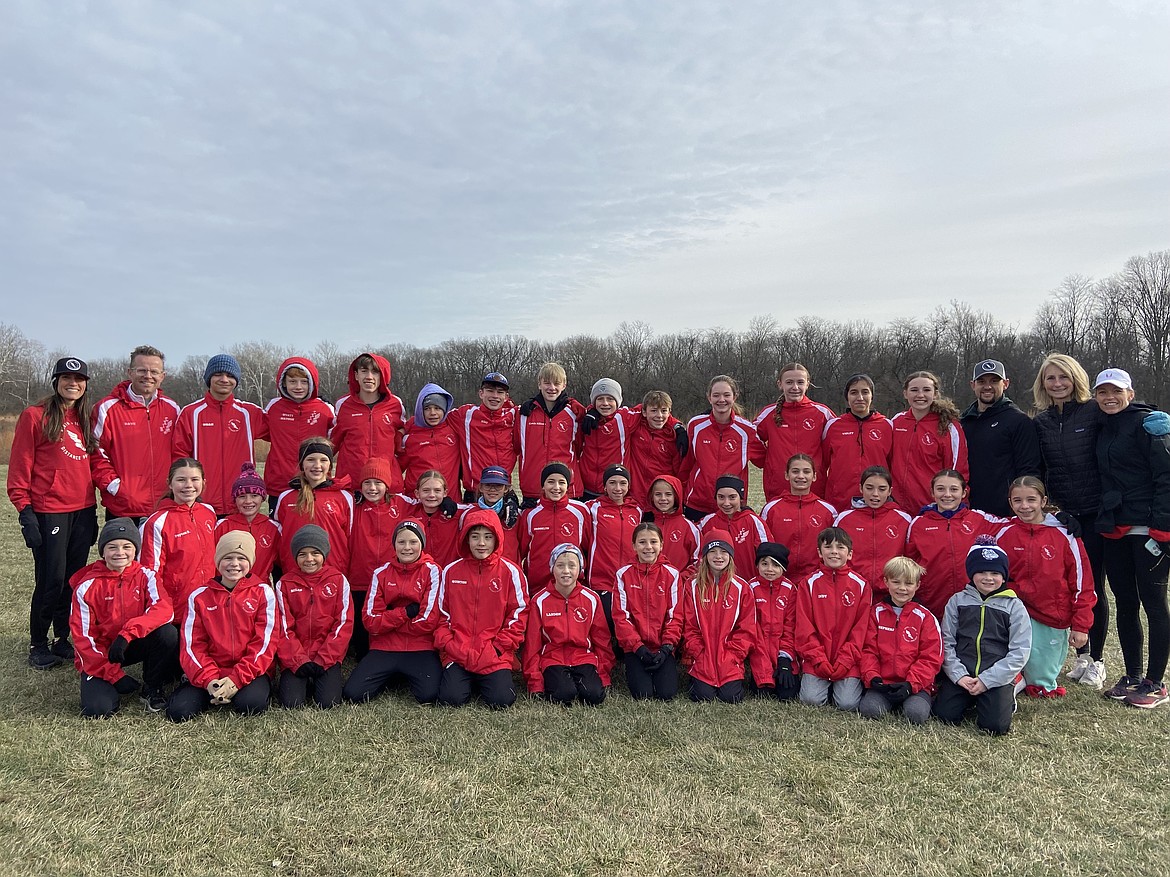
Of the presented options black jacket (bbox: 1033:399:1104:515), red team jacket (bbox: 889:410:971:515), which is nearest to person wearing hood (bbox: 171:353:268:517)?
red team jacket (bbox: 889:410:971:515)

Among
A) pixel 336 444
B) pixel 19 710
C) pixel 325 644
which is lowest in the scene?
pixel 19 710

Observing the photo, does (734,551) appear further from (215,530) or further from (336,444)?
(215,530)

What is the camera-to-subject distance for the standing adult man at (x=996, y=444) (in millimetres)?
5465

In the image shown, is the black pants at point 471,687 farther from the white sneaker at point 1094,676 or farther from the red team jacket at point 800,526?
the white sneaker at point 1094,676

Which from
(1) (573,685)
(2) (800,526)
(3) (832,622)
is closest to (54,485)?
(1) (573,685)

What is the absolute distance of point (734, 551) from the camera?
5.46 metres

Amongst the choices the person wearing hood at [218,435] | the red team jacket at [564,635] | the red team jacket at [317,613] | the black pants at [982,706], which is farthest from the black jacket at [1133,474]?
the person wearing hood at [218,435]

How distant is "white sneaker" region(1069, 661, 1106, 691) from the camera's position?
16.7ft

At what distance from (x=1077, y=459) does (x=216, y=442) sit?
6766mm

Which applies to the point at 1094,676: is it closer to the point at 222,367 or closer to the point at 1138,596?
the point at 1138,596

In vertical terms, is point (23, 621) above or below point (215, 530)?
below

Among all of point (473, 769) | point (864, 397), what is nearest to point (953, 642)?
point (864, 397)

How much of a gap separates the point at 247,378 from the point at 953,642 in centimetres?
8880

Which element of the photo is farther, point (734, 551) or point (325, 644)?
point (734, 551)
